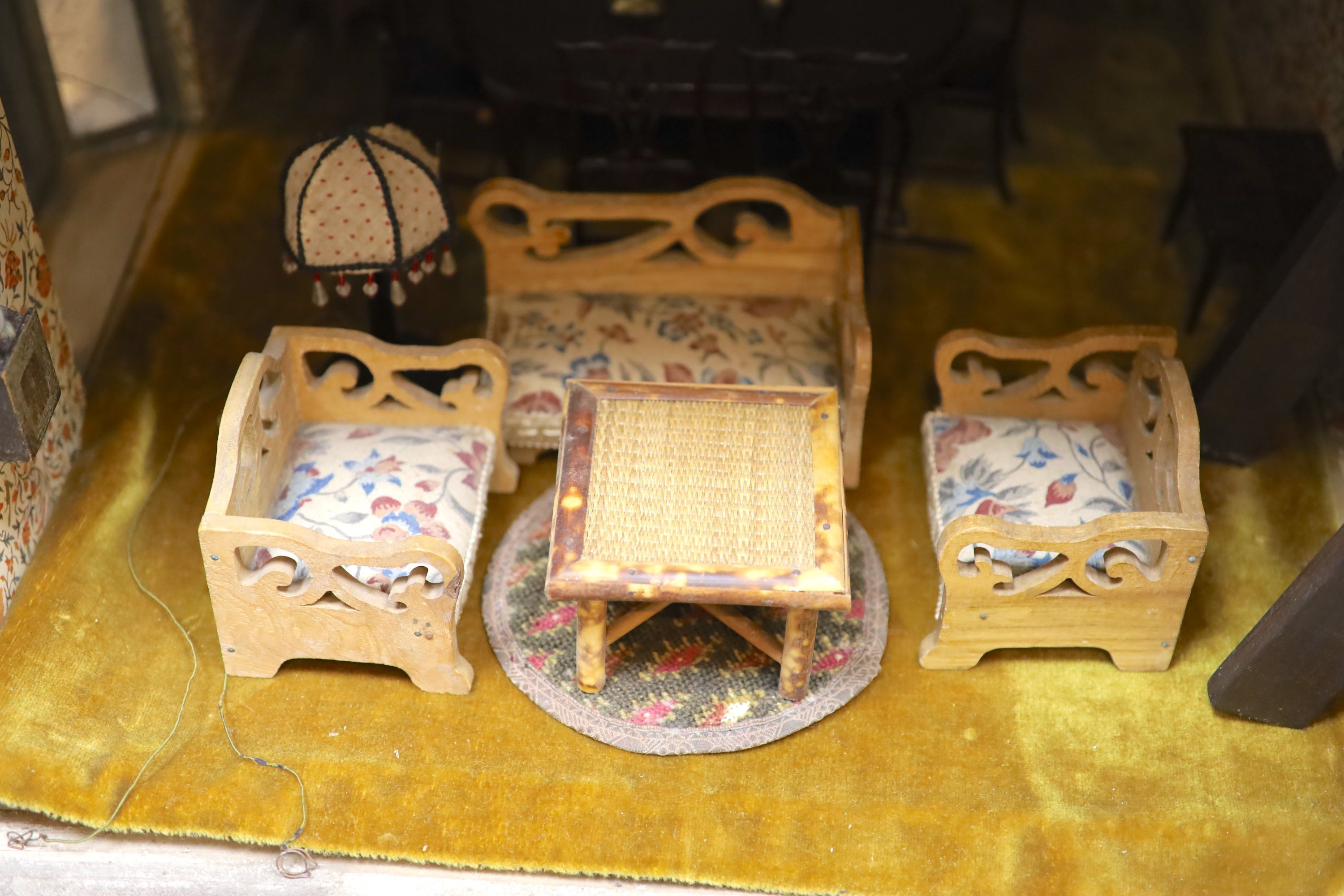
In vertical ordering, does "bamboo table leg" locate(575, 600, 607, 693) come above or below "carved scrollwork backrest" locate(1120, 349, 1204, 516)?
below

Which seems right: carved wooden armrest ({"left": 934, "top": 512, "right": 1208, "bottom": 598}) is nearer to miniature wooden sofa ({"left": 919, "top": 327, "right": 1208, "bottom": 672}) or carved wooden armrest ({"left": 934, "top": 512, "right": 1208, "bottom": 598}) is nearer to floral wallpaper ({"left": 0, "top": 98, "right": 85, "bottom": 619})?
miniature wooden sofa ({"left": 919, "top": 327, "right": 1208, "bottom": 672})

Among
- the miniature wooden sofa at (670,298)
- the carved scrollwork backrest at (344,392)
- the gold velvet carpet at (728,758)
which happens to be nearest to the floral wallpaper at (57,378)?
the gold velvet carpet at (728,758)

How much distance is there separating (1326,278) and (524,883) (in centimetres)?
239

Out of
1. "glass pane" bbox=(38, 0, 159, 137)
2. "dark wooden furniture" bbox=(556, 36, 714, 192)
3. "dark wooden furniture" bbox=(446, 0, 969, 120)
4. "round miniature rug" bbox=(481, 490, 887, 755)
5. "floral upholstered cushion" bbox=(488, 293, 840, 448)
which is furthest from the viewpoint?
"glass pane" bbox=(38, 0, 159, 137)

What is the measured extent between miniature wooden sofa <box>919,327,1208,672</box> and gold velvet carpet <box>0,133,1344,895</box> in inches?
6.8

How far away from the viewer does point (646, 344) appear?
12.6 feet

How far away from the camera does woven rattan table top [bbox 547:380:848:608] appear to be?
2953 mm

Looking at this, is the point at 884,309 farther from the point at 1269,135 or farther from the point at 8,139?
the point at 8,139

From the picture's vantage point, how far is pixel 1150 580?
10.2ft

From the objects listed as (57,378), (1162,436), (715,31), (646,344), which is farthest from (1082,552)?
(57,378)

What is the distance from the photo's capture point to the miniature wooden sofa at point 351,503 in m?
3.02

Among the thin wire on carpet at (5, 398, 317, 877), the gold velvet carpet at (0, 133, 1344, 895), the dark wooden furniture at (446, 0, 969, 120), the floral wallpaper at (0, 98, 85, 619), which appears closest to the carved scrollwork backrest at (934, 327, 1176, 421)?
the gold velvet carpet at (0, 133, 1344, 895)

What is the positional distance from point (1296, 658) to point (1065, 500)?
2.00ft

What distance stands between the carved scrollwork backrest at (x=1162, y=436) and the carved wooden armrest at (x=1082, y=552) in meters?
0.09
